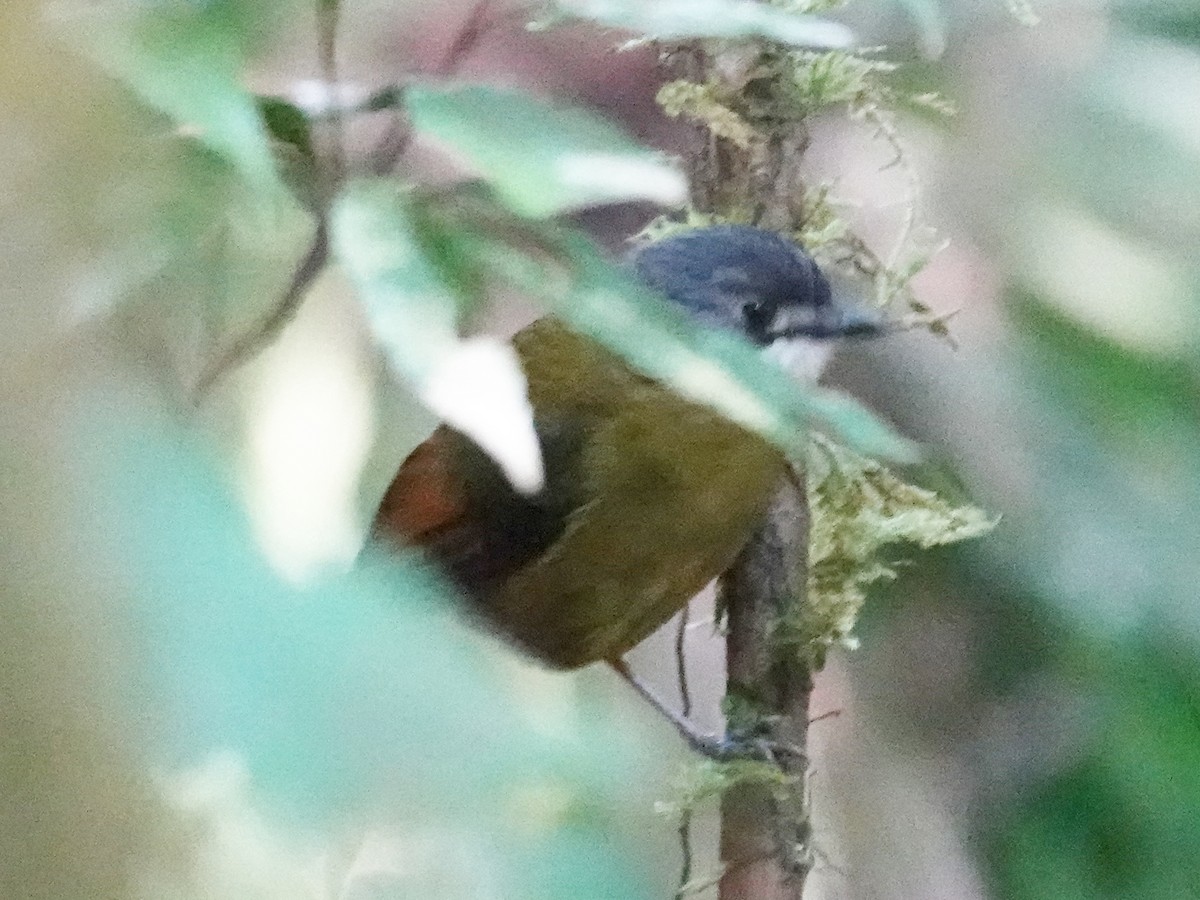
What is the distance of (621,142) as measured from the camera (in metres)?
0.38

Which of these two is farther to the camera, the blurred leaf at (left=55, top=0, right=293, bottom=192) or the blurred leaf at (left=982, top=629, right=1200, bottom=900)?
the blurred leaf at (left=982, top=629, right=1200, bottom=900)

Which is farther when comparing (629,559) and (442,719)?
(629,559)

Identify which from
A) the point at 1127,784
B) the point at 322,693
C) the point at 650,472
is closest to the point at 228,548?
the point at 322,693

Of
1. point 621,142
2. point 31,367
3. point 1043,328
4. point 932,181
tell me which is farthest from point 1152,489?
point 31,367

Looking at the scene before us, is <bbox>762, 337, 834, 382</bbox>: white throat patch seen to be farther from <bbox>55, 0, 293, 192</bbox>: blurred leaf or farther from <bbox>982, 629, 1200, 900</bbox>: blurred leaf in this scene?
<bbox>55, 0, 293, 192</bbox>: blurred leaf

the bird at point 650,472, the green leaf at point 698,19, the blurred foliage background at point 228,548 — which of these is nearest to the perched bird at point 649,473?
the bird at point 650,472

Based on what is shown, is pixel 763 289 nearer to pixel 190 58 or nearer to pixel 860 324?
pixel 860 324

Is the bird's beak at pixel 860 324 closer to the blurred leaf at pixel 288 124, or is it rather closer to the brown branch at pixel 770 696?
the brown branch at pixel 770 696

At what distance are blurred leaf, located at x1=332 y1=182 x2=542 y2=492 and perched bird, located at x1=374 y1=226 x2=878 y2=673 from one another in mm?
407

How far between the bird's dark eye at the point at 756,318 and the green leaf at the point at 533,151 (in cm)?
48

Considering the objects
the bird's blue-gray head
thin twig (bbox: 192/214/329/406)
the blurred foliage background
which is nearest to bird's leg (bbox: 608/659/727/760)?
the blurred foliage background

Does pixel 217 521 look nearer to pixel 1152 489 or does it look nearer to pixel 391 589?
pixel 391 589

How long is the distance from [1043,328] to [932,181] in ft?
0.49

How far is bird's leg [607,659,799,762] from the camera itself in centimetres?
73
